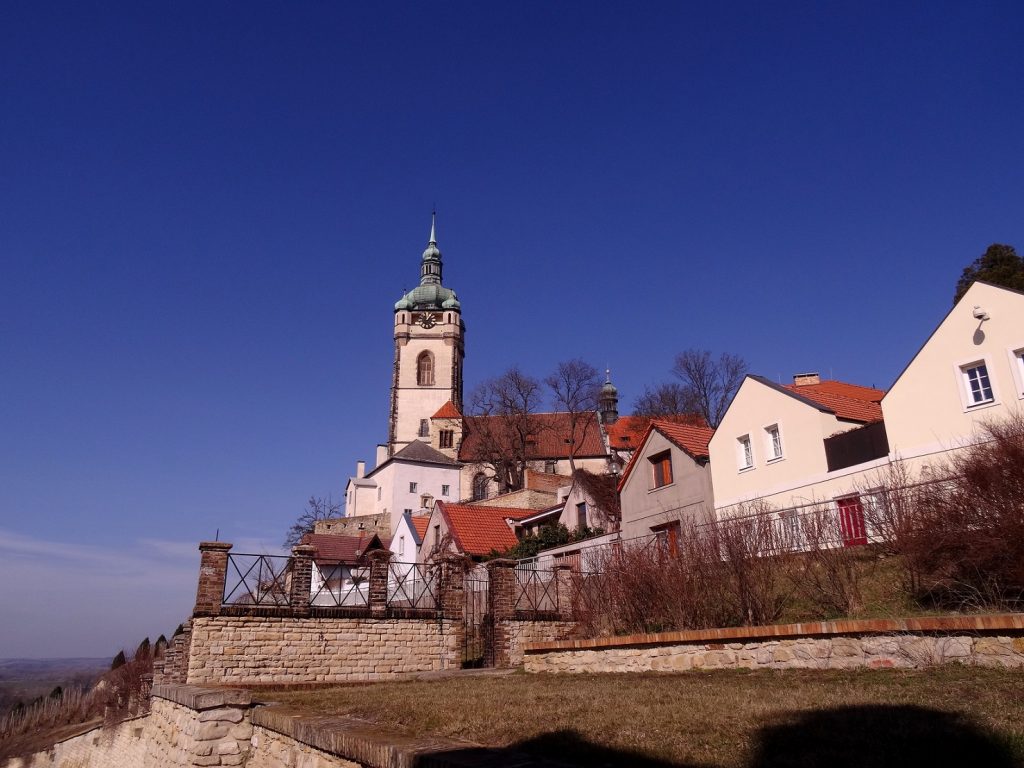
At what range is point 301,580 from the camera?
18.2 metres

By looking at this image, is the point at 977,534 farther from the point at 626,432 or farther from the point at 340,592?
the point at 626,432

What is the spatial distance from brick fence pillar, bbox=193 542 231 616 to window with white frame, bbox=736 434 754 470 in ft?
54.6

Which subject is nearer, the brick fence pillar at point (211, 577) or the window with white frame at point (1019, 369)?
the brick fence pillar at point (211, 577)

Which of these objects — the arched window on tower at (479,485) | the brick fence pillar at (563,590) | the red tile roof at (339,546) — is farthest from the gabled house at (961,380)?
the arched window on tower at (479,485)

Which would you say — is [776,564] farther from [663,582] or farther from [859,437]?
[859,437]

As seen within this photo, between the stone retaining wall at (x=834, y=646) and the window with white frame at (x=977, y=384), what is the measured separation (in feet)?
44.3

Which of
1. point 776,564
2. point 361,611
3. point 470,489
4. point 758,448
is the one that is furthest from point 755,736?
point 470,489

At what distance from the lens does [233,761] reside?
8.97 meters

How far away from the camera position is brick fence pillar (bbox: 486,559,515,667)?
19359 millimetres

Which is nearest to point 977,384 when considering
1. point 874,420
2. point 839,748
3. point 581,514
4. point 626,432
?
point 874,420

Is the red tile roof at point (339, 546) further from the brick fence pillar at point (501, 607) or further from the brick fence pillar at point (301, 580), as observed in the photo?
the brick fence pillar at point (301, 580)

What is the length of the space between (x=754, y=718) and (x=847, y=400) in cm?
2206

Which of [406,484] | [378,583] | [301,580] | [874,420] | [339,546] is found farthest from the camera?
[406,484]

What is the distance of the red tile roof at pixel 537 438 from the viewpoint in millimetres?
68250
